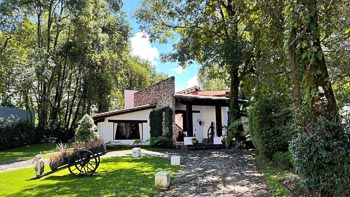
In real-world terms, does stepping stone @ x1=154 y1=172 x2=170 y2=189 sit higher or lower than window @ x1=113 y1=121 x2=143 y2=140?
lower

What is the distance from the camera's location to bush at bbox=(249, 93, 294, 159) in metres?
10.8

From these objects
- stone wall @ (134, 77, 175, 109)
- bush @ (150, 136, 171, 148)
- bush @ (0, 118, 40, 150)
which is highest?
stone wall @ (134, 77, 175, 109)

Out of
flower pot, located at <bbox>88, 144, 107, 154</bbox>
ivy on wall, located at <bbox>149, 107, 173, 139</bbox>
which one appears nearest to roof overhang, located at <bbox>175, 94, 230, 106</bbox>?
ivy on wall, located at <bbox>149, 107, 173, 139</bbox>

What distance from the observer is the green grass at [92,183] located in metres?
7.45

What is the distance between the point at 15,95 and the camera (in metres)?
25.3

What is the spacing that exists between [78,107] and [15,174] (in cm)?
2045

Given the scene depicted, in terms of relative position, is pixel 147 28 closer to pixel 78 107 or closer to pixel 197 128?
pixel 197 128

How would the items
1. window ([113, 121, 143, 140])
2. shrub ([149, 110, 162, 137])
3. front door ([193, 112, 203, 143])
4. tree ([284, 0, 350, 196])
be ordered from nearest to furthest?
tree ([284, 0, 350, 196]), shrub ([149, 110, 162, 137]), window ([113, 121, 143, 140]), front door ([193, 112, 203, 143])

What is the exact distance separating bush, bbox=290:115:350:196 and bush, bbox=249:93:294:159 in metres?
5.03

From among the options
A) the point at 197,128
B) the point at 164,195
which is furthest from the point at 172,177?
the point at 197,128

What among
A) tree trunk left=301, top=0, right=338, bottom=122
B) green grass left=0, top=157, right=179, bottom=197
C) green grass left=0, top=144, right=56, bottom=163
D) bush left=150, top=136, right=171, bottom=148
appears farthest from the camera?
bush left=150, top=136, right=171, bottom=148

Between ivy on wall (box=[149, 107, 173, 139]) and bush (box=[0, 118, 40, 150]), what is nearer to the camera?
ivy on wall (box=[149, 107, 173, 139])

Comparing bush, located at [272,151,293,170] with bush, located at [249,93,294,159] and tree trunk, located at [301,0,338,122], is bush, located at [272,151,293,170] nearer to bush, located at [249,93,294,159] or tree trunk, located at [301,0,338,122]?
bush, located at [249,93,294,159]

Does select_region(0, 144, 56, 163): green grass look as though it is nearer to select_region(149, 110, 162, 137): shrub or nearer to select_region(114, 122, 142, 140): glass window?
select_region(114, 122, 142, 140): glass window
